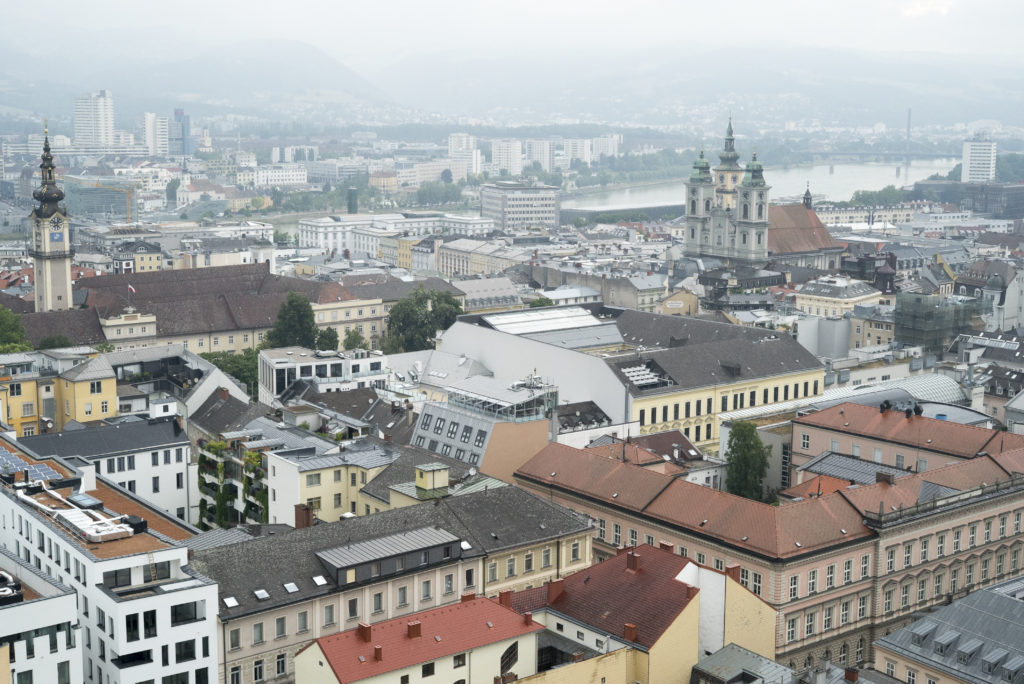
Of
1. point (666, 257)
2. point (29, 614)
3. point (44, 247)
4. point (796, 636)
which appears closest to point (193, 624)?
point (29, 614)

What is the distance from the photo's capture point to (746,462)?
163 feet

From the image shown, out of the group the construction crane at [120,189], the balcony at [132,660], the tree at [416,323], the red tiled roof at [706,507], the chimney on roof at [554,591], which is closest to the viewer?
the balcony at [132,660]

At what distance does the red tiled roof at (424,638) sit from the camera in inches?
1136

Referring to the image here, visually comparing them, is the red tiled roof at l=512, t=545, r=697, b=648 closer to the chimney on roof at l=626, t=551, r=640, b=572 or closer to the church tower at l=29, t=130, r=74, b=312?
the chimney on roof at l=626, t=551, r=640, b=572

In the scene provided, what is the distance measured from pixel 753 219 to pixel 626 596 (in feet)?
274

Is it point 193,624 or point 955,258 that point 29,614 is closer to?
point 193,624

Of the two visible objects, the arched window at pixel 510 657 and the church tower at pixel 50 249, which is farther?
the church tower at pixel 50 249

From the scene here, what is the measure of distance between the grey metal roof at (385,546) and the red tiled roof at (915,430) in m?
20.1

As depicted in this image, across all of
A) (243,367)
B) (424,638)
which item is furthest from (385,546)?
(243,367)

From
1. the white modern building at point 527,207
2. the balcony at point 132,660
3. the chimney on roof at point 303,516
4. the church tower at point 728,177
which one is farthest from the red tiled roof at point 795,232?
the balcony at point 132,660

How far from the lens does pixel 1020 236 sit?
137375 millimetres

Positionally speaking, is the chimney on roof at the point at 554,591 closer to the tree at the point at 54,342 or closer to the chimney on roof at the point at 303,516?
the chimney on roof at the point at 303,516

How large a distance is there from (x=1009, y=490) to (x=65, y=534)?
28808 millimetres

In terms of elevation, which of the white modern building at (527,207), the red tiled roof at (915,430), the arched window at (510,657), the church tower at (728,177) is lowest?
the arched window at (510,657)
